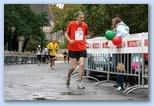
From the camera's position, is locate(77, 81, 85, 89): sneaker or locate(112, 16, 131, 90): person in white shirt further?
locate(77, 81, 85, 89): sneaker

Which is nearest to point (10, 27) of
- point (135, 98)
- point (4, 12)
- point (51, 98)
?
point (4, 12)

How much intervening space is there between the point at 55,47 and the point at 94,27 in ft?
1.96

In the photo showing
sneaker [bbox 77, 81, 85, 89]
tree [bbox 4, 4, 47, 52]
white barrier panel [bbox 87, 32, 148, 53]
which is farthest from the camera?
sneaker [bbox 77, 81, 85, 89]

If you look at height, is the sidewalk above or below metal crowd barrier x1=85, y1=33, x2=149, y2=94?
below

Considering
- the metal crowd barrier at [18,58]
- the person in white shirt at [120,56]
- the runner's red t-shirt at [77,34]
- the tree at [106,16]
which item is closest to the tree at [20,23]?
the metal crowd barrier at [18,58]

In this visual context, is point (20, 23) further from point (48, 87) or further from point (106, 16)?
point (106, 16)

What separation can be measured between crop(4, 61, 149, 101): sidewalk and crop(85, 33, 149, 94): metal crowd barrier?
0.58 ft

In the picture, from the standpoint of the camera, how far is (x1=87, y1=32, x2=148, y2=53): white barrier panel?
10.5 meters

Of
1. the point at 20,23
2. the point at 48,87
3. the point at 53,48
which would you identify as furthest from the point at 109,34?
the point at 20,23

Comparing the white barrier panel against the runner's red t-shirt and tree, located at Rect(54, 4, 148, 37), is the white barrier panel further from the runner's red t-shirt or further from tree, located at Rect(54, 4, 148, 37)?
the runner's red t-shirt

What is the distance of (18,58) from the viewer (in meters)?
10.7

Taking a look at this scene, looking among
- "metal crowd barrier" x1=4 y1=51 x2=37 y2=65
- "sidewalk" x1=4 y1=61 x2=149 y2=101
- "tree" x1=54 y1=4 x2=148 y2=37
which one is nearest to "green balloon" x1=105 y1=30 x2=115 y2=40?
"tree" x1=54 y1=4 x2=148 y2=37

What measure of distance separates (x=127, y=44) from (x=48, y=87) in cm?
108

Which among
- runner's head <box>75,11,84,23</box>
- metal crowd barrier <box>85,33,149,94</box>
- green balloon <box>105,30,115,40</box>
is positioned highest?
runner's head <box>75,11,84,23</box>
